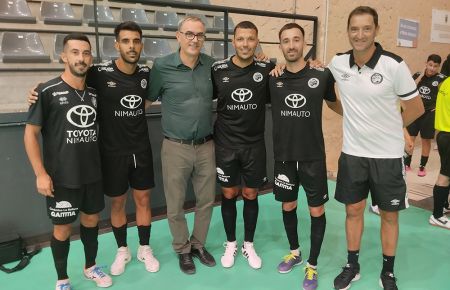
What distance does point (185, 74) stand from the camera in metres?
2.31

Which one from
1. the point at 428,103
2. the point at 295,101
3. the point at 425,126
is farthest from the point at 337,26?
the point at 295,101

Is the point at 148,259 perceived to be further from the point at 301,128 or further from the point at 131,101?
the point at 301,128

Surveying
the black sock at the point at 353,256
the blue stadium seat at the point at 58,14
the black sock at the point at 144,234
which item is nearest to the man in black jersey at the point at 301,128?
the black sock at the point at 353,256

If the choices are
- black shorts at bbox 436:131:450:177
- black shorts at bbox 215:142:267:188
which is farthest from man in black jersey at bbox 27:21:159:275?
black shorts at bbox 436:131:450:177

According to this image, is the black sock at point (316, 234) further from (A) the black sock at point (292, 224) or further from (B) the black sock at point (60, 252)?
(B) the black sock at point (60, 252)

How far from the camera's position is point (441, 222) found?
313 cm

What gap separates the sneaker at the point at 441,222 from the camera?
310 centimetres

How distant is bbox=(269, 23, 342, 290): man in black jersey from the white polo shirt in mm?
155

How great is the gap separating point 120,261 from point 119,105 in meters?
1.09

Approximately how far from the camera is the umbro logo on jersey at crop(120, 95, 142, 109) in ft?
7.30

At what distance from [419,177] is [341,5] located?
7.89 ft

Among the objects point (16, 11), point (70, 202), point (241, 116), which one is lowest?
point (70, 202)

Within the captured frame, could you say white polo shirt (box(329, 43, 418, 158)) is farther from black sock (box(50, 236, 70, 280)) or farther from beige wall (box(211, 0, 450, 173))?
beige wall (box(211, 0, 450, 173))

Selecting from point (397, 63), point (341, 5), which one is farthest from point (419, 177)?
point (397, 63)
